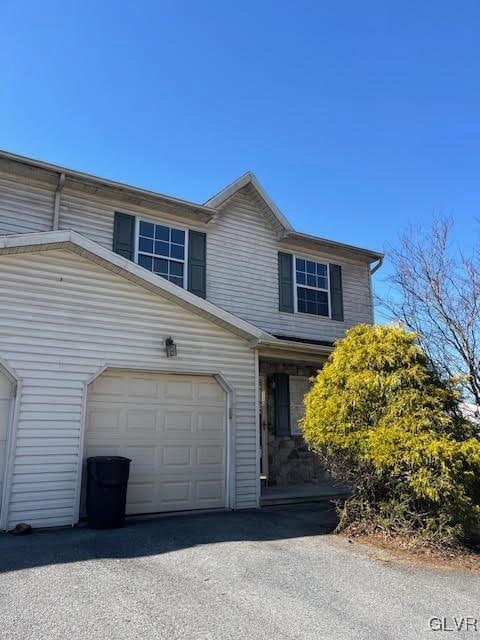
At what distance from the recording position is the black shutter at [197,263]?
1091 centimetres

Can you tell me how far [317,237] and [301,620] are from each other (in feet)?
33.9

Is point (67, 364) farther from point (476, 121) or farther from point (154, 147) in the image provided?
point (476, 121)

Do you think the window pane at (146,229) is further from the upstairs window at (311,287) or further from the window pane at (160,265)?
the upstairs window at (311,287)

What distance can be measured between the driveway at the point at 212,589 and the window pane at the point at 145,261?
5545mm

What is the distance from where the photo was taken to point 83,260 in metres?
7.58

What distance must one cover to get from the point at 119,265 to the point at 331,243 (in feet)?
23.4

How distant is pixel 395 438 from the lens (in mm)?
6074

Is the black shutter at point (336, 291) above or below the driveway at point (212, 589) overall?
above

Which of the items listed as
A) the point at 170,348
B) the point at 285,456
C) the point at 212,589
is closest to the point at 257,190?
the point at 170,348

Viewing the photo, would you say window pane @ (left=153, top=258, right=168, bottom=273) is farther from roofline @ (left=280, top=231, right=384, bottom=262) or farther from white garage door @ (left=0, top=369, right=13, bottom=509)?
white garage door @ (left=0, top=369, right=13, bottom=509)

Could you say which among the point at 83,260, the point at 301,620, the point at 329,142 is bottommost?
the point at 301,620

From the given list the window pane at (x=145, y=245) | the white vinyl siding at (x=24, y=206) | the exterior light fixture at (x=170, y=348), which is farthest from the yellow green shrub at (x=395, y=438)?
the white vinyl siding at (x=24, y=206)

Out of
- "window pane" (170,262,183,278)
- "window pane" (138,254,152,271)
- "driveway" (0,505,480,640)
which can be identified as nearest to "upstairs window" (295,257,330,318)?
"window pane" (170,262,183,278)

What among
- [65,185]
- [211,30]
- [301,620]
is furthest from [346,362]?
[211,30]
